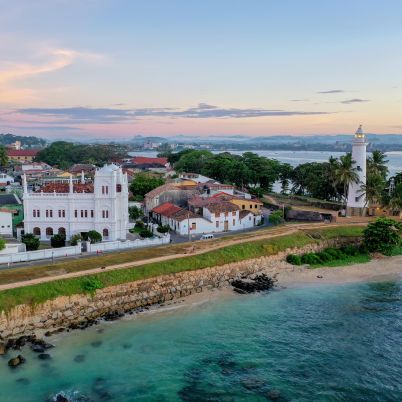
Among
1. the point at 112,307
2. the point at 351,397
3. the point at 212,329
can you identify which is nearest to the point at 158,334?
the point at 212,329

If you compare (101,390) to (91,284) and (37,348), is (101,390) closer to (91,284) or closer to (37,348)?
(37,348)

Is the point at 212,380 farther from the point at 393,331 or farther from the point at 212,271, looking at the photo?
the point at 212,271

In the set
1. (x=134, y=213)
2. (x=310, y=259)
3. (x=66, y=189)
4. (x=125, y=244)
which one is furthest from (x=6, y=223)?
(x=310, y=259)

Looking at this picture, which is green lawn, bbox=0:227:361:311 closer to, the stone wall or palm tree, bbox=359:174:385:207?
the stone wall

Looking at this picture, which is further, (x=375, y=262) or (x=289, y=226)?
(x=289, y=226)

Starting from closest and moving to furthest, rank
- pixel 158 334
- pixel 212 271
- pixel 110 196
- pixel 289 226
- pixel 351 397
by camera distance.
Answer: pixel 351 397, pixel 158 334, pixel 212 271, pixel 110 196, pixel 289 226

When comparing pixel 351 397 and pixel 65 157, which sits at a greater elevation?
pixel 65 157

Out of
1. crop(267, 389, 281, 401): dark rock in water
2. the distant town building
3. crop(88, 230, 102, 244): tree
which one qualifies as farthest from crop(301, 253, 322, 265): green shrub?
the distant town building

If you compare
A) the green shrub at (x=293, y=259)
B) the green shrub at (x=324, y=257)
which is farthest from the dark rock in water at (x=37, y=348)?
the green shrub at (x=324, y=257)
